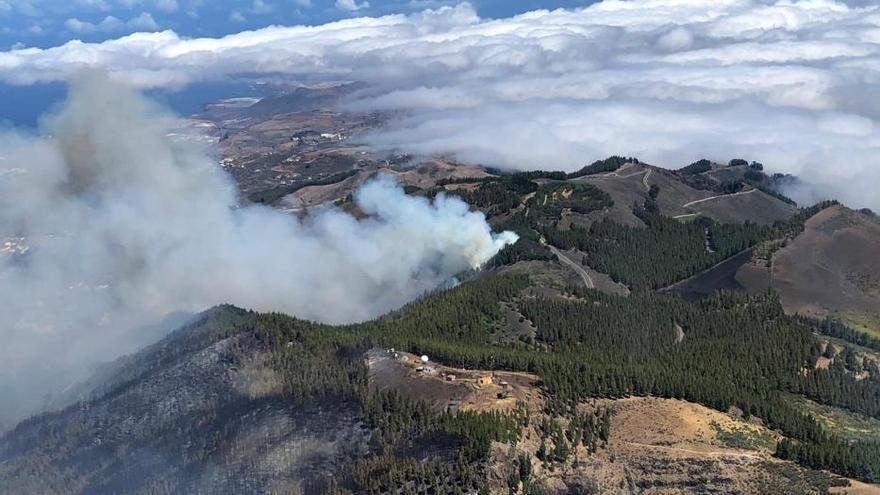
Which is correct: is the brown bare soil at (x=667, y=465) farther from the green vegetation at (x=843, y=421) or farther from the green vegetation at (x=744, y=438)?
the green vegetation at (x=843, y=421)

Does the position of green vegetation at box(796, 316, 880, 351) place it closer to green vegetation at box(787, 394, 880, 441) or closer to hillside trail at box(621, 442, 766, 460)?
green vegetation at box(787, 394, 880, 441)

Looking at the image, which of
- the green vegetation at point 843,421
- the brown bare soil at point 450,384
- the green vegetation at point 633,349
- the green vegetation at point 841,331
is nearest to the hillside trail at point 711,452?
the green vegetation at point 633,349

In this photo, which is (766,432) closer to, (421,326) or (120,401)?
(421,326)

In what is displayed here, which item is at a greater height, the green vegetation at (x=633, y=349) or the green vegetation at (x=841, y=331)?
the green vegetation at (x=633, y=349)

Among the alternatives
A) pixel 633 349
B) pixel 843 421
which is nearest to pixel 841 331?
pixel 843 421

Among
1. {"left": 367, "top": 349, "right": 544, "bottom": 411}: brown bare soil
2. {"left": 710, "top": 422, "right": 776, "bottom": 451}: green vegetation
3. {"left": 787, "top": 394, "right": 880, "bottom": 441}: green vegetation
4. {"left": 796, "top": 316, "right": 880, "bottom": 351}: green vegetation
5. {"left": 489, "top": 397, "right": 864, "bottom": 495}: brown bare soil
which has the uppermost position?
{"left": 367, "top": 349, "right": 544, "bottom": 411}: brown bare soil

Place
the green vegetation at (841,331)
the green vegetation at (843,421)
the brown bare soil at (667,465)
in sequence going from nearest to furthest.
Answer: the brown bare soil at (667,465) < the green vegetation at (843,421) < the green vegetation at (841,331)

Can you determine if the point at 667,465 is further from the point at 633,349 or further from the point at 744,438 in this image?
the point at 633,349

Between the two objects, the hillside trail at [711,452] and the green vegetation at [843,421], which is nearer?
the hillside trail at [711,452]

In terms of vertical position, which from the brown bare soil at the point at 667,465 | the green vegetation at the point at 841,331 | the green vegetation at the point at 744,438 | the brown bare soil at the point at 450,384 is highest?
the brown bare soil at the point at 450,384

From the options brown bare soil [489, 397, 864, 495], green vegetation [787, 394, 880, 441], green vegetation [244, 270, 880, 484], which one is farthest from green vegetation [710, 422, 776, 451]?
green vegetation [787, 394, 880, 441]

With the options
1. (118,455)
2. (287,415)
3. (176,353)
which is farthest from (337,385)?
(176,353)
